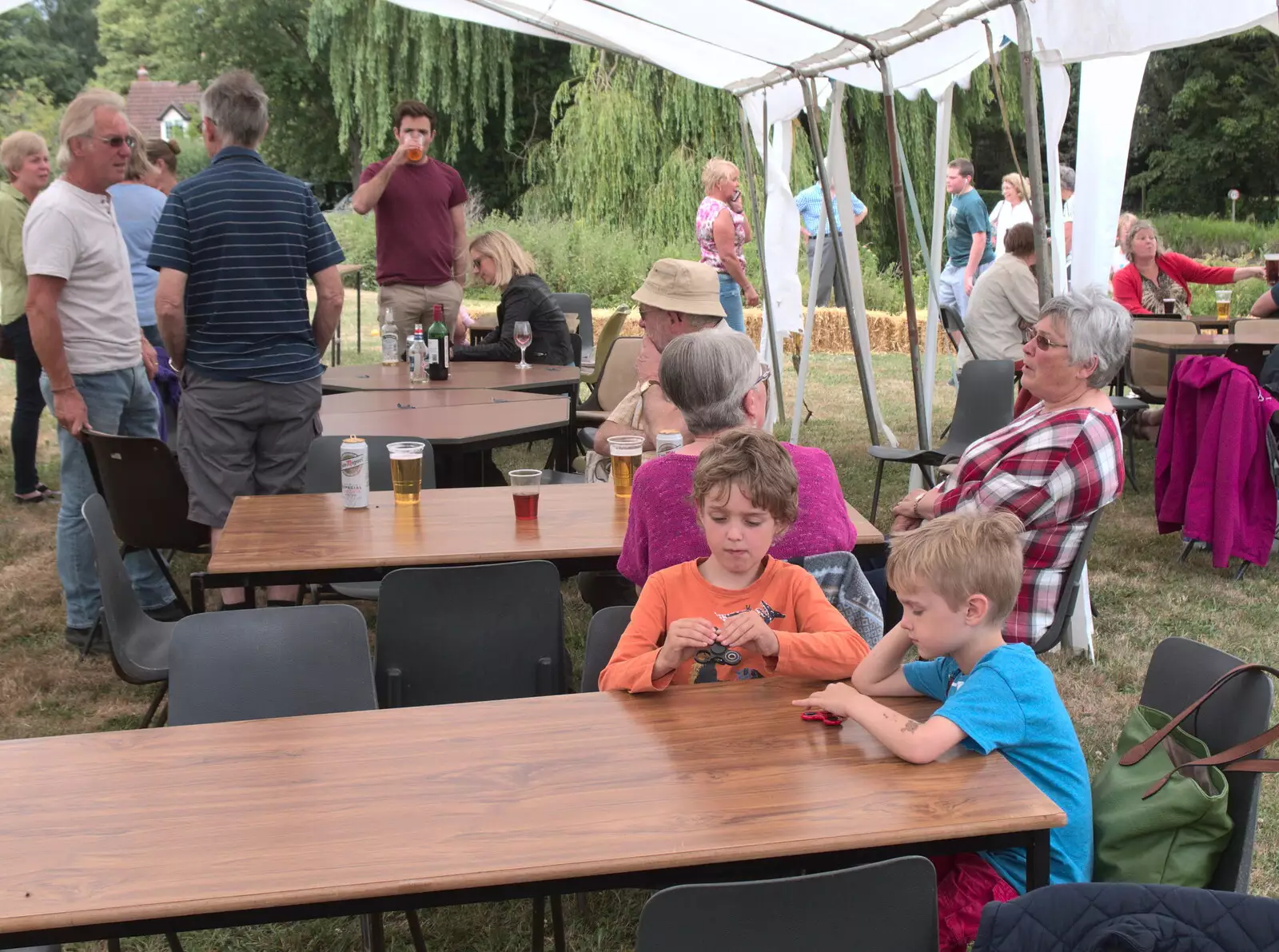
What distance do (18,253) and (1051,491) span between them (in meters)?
4.54

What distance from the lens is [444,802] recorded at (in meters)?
1.63

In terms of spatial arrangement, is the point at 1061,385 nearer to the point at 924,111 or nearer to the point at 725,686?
the point at 725,686

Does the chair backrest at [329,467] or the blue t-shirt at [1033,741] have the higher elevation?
the chair backrest at [329,467]

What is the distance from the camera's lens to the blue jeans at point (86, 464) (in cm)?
416

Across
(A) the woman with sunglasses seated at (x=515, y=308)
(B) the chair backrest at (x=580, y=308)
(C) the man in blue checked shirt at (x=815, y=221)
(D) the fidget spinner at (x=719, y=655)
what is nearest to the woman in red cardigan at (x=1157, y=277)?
(C) the man in blue checked shirt at (x=815, y=221)

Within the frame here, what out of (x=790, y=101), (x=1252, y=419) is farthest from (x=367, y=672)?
(x=790, y=101)

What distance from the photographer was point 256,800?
1641mm

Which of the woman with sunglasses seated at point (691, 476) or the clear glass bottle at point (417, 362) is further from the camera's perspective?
the clear glass bottle at point (417, 362)

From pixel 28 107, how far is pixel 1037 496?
39047 mm

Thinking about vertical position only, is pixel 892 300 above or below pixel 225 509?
above

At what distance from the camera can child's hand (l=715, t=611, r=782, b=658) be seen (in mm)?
1993

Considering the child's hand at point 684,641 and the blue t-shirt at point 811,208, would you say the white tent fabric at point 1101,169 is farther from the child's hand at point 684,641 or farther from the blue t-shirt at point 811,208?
the blue t-shirt at point 811,208

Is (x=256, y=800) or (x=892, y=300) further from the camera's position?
(x=892, y=300)

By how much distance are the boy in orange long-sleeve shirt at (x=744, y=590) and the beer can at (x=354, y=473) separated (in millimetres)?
1185
